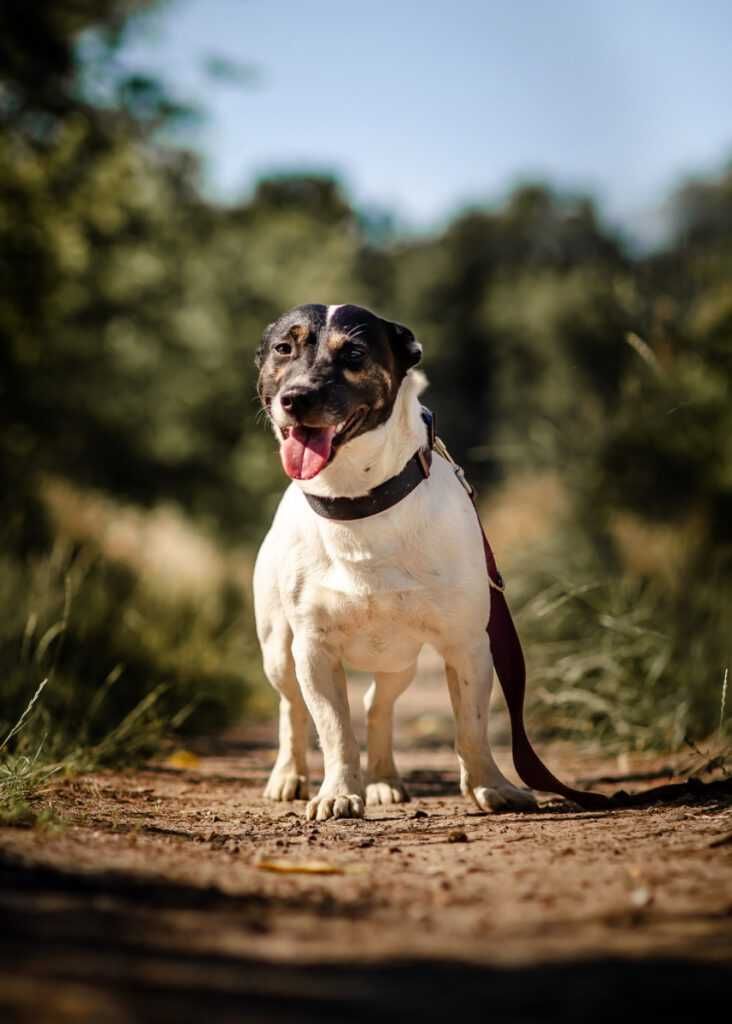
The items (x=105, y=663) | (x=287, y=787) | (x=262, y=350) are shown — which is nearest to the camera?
(x=262, y=350)

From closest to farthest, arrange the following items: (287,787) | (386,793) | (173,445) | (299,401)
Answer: (299,401) < (386,793) < (287,787) < (173,445)

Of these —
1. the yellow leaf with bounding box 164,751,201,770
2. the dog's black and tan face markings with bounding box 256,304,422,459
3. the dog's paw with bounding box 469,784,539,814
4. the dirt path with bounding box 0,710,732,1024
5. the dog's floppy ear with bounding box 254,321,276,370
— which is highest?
the dog's floppy ear with bounding box 254,321,276,370

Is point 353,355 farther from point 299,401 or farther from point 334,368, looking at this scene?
point 299,401

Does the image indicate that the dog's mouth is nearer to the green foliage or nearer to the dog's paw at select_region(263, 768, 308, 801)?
the green foliage

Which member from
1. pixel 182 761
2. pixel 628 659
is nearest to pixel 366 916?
pixel 182 761

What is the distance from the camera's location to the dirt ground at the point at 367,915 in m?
1.84

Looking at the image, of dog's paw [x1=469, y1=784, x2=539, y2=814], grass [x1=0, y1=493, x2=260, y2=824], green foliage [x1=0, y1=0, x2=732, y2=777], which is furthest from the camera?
green foliage [x1=0, y1=0, x2=732, y2=777]

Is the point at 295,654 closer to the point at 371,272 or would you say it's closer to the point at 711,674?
the point at 711,674

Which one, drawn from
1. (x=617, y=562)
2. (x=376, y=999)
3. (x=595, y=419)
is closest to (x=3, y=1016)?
(x=376, y=999)

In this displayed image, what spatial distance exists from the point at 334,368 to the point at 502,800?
63.6 inches

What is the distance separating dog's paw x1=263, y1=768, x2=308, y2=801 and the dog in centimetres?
63

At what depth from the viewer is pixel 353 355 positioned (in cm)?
415

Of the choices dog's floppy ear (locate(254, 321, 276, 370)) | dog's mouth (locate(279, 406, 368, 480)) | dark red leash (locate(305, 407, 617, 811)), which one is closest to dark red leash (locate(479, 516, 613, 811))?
dark red leash (locate(305, 407, 617, 811))

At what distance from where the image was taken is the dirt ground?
6.03ft
